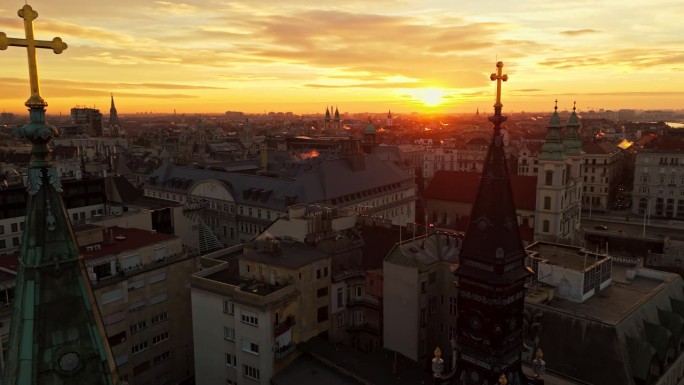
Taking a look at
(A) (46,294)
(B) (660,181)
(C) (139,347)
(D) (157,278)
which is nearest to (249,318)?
(D) (157,278)

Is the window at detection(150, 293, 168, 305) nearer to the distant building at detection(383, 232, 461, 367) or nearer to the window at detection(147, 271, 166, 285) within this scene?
the window at detection(147, 271, 166, 285)

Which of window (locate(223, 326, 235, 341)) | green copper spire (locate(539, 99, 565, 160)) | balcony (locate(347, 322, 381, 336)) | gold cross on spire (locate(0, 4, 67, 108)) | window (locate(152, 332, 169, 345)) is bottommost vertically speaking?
window (locate(152, 332, 169, 345))

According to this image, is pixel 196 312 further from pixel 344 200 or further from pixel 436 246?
pixel 344 200

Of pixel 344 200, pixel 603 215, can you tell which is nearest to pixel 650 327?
pixel 344 200

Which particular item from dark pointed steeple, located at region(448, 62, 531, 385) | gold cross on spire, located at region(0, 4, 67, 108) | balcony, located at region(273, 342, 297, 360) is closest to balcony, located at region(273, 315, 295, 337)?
balcony, located at region(273, 342, 297, 360)

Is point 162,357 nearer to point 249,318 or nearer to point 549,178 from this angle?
point 249,318
